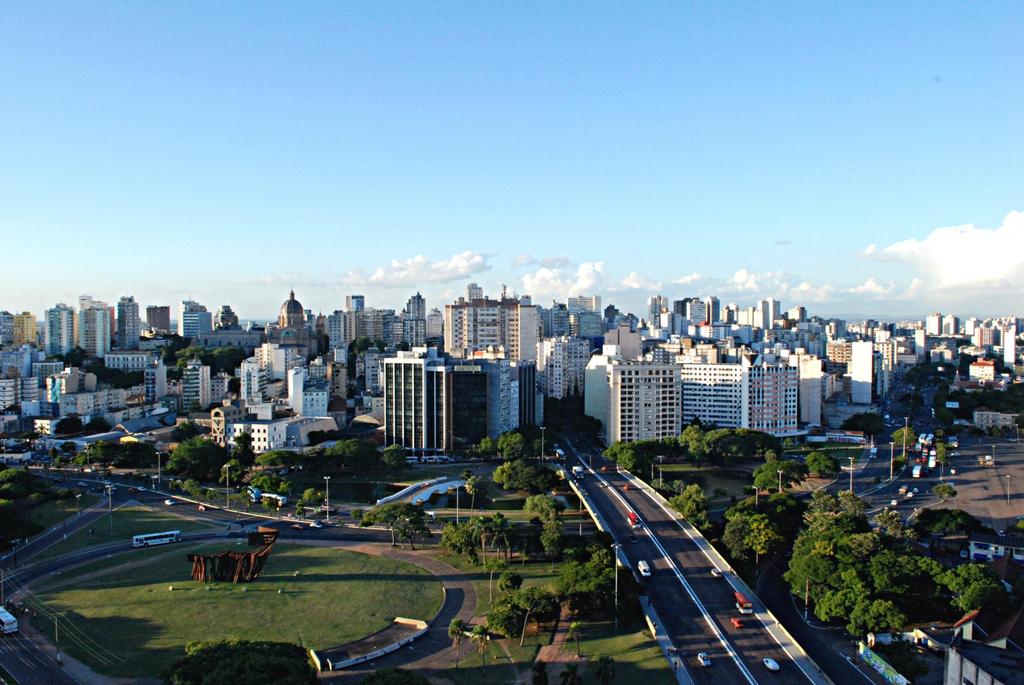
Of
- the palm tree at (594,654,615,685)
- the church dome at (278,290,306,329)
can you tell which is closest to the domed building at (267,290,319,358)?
the church dome at (278,290,306,329)

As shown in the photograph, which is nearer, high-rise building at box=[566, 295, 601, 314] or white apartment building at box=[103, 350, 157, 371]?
white apartment building at box=[103, 350, 157, 371]

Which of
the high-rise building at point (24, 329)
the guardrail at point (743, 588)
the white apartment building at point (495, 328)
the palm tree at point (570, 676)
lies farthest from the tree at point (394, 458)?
the high-rise building at point (24, 329)

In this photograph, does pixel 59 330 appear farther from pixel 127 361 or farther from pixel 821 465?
pixel 821 465

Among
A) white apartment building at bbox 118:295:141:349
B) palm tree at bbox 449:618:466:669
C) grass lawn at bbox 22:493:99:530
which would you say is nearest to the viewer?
palm tree at bbox 449:618:466:669

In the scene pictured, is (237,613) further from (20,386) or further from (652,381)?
(20,386)

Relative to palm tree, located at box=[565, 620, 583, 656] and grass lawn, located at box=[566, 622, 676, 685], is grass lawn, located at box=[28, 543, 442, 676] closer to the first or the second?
palm tree, located at box=[565, 620, 583, 656]

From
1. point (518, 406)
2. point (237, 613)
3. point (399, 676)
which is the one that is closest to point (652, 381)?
point (518, 406)
